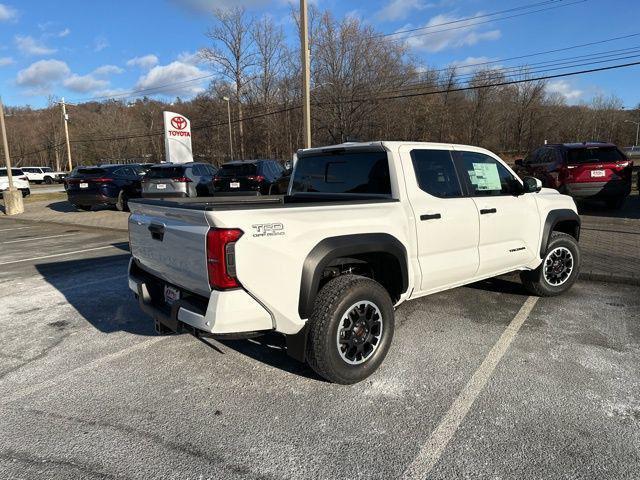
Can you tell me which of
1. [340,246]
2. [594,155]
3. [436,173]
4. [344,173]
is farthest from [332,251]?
[594,155]

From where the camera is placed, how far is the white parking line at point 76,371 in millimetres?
3309

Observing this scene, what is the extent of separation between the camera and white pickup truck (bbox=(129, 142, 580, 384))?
281 cm

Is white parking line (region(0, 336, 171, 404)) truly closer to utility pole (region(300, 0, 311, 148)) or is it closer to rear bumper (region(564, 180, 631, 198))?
utility pole (region(300, 0, 311, 148))

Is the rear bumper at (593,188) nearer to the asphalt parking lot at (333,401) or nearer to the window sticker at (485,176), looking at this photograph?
the asphalt parking lot at (333,401)

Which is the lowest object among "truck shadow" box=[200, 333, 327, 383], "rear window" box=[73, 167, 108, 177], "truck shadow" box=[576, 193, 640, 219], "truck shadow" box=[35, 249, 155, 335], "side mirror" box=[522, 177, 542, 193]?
"truck shadow" box=[200, 333, 327, 383]

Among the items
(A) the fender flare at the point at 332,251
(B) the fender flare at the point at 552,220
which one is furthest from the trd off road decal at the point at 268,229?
(B) the fender flare at the point at 552,220

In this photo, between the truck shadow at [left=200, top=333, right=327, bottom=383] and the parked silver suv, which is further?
the parked silver suv

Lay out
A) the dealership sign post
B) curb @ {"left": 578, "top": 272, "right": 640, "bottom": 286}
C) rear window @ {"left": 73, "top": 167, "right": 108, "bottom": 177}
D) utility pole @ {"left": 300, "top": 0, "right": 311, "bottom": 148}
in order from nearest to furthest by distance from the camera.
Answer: curb @ {"left": 578, "top": 272, "right": 640, "bottom": 286}, utility pole @ {"left": 300, "top": 0, "right": 311, "bottom": 148}, rear window @ {"left": 73, "top": 167, "right": 108, "bottom": 177}, the dealership sign post

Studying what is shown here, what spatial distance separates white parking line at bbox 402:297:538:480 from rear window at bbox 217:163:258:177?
1027 cm

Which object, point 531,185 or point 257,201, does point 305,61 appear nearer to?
point 531,185

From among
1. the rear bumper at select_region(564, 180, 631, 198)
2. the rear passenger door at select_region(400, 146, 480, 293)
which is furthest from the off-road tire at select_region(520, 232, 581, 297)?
the rear bumper at select_region(564, 180, 631, 198)

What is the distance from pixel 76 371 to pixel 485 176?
4221mm

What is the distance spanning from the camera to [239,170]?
1352 cm

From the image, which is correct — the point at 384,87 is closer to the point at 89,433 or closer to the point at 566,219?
the point at 566,219
